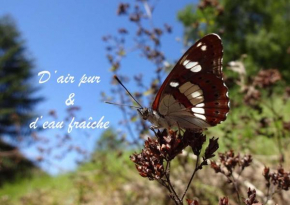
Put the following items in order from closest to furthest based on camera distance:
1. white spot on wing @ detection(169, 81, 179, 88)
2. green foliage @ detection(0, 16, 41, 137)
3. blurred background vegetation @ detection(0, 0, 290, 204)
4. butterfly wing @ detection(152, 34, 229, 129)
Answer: butterfly wing @ detection(152, 34, 229, 129) < white spot on wing @ detection(169, 81, 179, 88) < blurred background vegetation @ detection(0, 0, 290, 204) < green foliage @ detection(0, 16, 41, 137)

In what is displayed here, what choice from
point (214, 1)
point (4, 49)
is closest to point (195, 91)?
point (214, 1)

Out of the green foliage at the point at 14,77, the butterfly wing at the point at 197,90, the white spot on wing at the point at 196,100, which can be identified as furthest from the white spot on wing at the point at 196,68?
the green foliage at the point at 14,77

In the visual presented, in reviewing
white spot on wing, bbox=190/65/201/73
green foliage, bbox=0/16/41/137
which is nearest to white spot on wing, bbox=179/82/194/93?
white spot on wing, bbox=190/65/201/73

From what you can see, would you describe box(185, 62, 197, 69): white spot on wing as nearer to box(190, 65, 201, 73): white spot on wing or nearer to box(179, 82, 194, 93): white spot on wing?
box(190, 65, 201, 73): white spot on wing

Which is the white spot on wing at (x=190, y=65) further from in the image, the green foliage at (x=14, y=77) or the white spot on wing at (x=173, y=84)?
the green foliage at (x=14, y=77)

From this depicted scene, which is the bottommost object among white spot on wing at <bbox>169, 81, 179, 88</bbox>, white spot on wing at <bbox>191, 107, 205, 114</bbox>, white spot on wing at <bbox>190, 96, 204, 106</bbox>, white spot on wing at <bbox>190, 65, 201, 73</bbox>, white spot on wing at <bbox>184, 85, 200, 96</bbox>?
white spot on wing at <bbox>191, 107, 205, 114</bbox>

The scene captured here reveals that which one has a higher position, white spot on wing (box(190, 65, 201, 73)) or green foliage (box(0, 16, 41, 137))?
white spot on wing (box(190, 65, 201, 73))

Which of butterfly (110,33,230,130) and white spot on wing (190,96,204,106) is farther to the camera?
white spot on wing (190,96,204,106)
